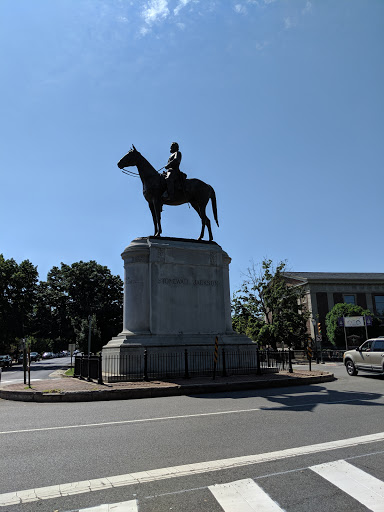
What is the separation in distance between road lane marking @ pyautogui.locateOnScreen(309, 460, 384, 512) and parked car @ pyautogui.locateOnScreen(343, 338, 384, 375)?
45.7ft

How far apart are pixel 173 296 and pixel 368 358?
9.22m

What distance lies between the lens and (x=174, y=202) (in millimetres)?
20672

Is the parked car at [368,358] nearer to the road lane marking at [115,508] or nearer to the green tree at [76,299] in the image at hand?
the road lane marking at [115,508]

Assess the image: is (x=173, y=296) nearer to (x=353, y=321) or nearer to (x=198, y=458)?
(x=198, y=458)

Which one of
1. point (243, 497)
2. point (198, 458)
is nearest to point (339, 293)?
point (198, 458)

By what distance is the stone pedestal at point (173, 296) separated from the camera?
1789 cm

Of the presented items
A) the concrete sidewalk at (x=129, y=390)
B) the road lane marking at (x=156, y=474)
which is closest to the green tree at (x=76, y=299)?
the concrete sidewalk at (x=129, y=390)

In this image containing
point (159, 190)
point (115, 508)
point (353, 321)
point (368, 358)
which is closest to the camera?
point (115, 508)

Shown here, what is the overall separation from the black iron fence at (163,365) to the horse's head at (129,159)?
354 inches

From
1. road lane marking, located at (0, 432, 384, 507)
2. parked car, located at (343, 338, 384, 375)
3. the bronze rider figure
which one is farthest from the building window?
road lane marking, located at (0, 432, 384, 507)

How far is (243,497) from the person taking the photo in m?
4.07

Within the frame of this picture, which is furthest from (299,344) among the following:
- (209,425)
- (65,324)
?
(209,425)

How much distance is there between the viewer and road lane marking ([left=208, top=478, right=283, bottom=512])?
3.80 m

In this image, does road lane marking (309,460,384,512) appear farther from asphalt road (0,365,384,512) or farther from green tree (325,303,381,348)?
green tree (325,303,381,348)
